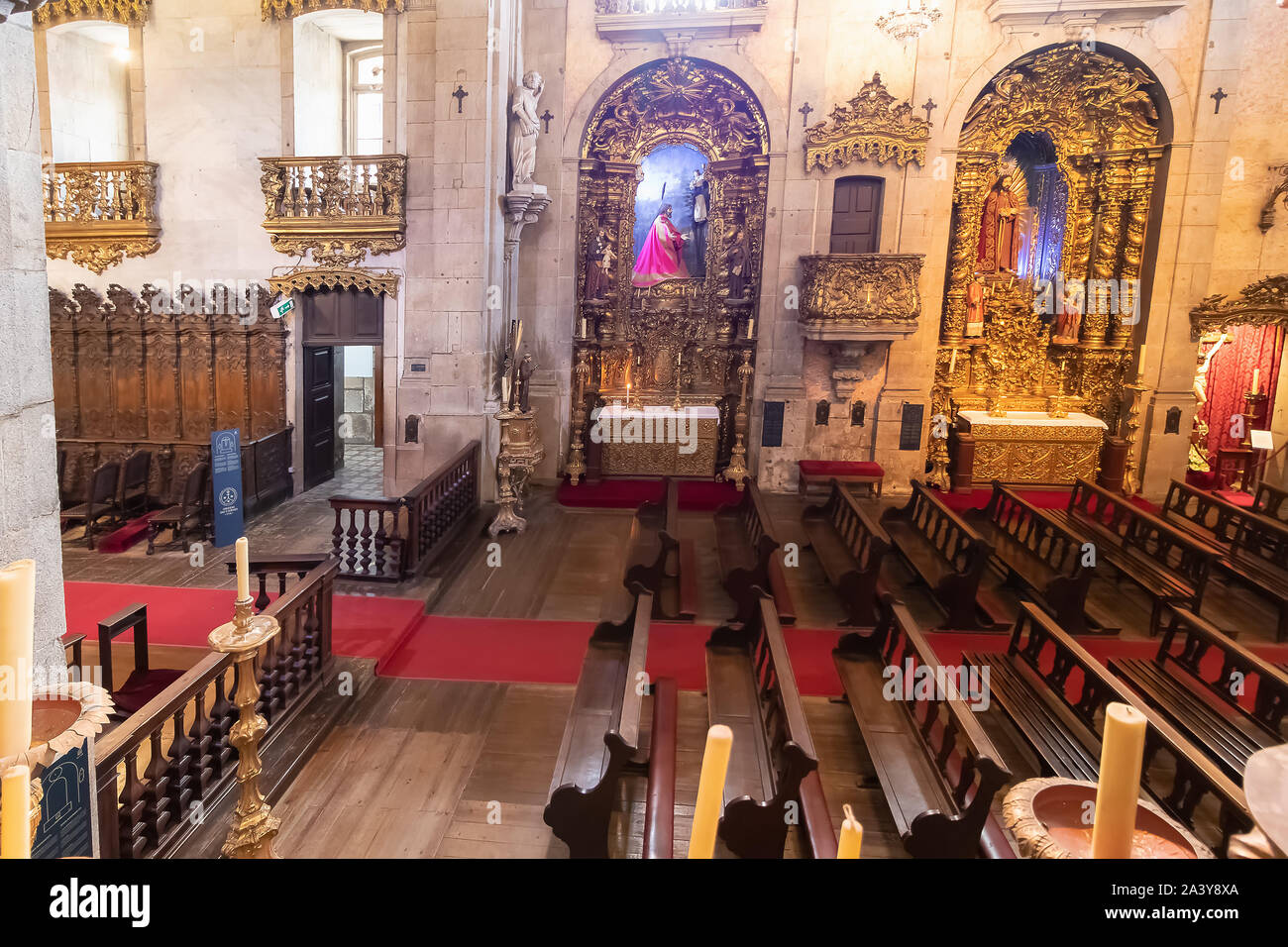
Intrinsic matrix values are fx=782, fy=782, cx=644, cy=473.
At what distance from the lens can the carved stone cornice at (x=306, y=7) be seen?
1075 cm

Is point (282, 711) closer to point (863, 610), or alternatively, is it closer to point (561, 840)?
point (561, 840)

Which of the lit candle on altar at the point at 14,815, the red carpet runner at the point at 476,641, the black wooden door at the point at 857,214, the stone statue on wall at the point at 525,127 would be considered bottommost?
the red carpet runner at the point at 476,641

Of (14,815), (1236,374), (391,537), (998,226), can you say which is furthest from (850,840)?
(1236,374)

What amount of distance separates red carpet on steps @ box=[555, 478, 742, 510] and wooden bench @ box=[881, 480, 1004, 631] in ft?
7.63

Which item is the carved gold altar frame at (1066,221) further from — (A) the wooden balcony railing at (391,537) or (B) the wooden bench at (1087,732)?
(A) the wooden balcony railing at (391,537)

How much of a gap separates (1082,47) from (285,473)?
13.1 metres

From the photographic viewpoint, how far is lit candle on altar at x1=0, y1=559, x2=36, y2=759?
118cm

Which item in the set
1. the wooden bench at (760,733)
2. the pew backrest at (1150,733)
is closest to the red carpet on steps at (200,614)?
the wooden bench at (760,733)

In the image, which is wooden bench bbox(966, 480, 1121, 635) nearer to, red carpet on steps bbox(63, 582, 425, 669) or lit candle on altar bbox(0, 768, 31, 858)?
red carpet on steps bbox(63, 582, 425, 669)

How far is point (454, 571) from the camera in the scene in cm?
823

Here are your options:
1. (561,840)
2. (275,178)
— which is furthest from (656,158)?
(561,840)

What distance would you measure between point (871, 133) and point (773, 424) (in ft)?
14.6

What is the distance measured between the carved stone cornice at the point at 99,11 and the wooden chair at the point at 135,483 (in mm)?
6440

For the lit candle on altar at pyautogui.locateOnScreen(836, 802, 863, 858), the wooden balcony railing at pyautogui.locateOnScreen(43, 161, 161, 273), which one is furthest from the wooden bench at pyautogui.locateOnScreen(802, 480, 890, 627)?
the wooden balcony railing at pyautogui.locateOnScreen(43, 161, 161, 273)
